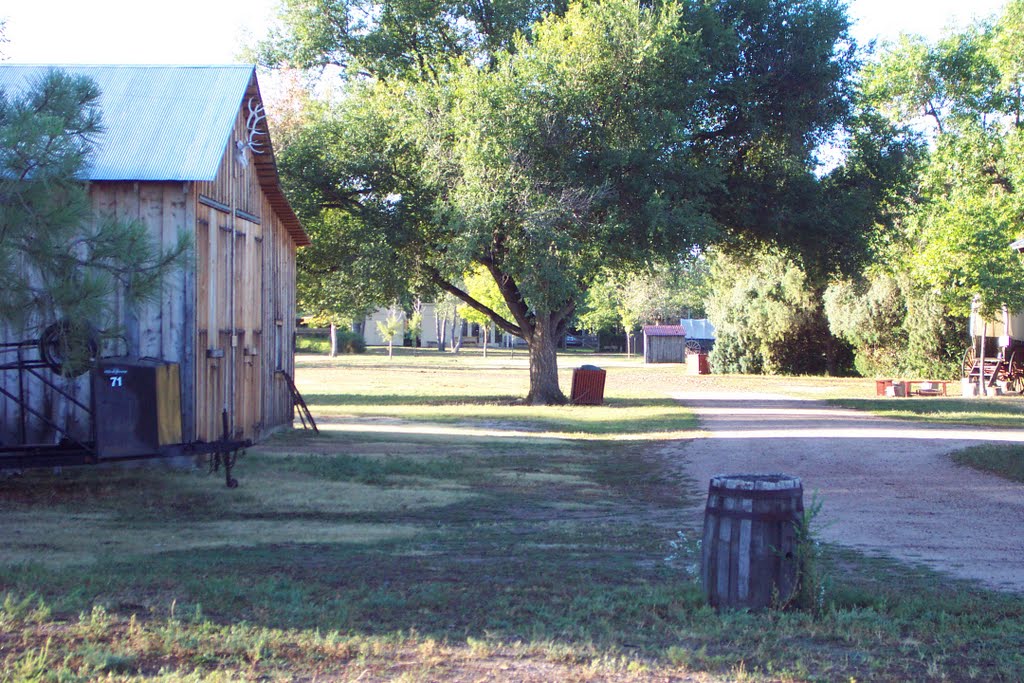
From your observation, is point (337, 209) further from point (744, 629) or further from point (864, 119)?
point (744, 629)

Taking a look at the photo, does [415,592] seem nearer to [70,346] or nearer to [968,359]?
[70,346]

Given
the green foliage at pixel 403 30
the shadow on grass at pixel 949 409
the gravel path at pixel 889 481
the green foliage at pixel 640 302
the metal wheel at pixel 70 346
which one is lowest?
the gravel path at pixel 889 481

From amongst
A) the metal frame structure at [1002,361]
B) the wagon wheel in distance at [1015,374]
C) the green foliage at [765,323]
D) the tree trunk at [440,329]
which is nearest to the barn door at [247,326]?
the metal frame structure at [1002,361]

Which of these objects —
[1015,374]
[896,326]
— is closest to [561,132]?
[1015,374]

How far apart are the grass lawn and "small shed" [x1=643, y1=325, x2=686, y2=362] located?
4727cm

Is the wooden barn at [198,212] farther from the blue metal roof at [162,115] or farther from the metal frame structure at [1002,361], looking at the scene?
the metal frame structure at [1002,361]

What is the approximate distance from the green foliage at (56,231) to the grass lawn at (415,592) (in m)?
1.93

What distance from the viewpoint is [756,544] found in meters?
6.03

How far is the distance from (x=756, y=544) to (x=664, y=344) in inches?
2182

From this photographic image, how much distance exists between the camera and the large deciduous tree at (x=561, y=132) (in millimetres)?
21859

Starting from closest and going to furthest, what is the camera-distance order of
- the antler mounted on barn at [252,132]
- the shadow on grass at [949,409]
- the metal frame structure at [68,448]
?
the metal frame structure at [68,448], the antler mounted on barn at [252,132], the shadow on grass at [949,409]

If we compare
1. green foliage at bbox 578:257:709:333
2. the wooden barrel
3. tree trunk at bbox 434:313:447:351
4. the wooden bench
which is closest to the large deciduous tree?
the wooden bench

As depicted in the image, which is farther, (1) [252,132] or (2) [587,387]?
(2) [587,387]

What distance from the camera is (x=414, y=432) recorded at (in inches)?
767
